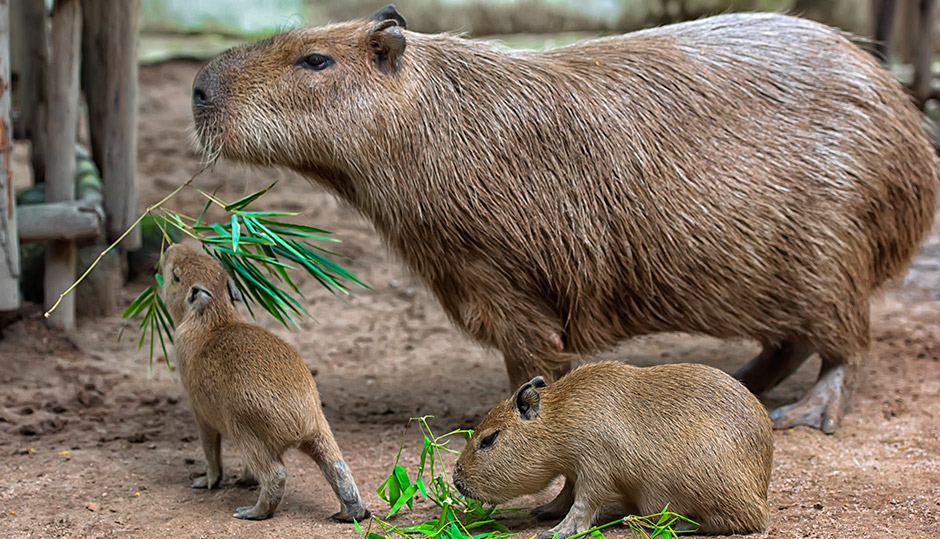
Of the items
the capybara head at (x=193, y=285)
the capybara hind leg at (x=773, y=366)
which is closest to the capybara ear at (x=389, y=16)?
the capybara head at (x=193, y=285)

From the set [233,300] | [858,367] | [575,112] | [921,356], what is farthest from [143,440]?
[921,356]

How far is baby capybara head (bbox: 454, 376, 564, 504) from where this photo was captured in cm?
329

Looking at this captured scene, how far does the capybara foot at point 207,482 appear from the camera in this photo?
3.86 metres

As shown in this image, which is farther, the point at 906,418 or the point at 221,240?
the point at 906,418

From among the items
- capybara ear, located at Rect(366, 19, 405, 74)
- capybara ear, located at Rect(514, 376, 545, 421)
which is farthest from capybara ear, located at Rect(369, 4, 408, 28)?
capybara ear, located at Rect(514, 376, 545, 421)

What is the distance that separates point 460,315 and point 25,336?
277cm

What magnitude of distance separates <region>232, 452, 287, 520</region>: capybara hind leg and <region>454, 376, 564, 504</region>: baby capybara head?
64 cm

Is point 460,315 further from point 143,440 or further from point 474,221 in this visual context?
point 143,440

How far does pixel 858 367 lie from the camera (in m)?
4.68

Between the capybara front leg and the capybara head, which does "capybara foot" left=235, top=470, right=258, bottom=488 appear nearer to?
the capybara head

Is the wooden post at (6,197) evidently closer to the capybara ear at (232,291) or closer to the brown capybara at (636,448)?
the capybara ear at (232,291)

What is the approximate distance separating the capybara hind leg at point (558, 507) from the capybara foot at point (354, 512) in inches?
24.3

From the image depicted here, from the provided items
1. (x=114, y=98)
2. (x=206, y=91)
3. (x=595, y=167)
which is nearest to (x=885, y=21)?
(x=595, y=167)

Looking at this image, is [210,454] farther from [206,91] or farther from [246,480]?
[206,91]
